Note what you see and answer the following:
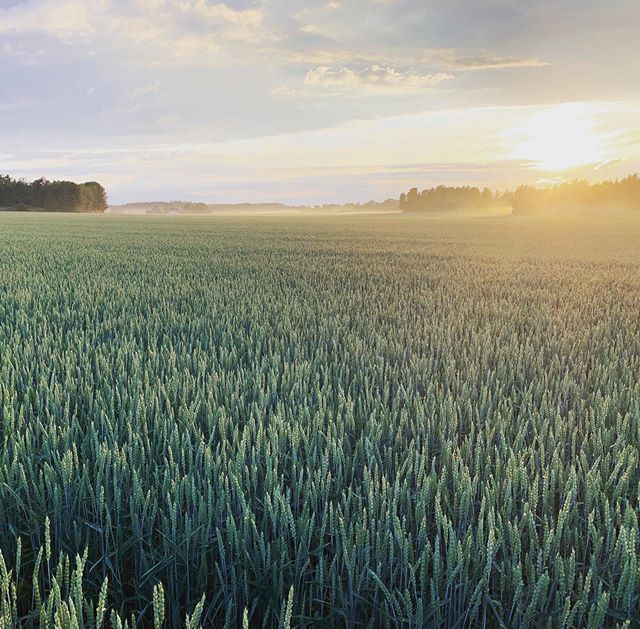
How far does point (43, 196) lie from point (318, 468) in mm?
99877

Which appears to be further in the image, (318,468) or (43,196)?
(43,196)

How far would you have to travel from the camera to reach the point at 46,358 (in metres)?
4.02

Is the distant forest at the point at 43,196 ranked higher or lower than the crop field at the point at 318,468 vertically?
higher

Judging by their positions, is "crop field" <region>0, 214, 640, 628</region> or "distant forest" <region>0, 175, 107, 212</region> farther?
"distant forest" <region>0, 175, 107, 212</region>

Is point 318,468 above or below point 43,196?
below

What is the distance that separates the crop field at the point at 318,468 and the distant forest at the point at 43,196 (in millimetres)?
92673

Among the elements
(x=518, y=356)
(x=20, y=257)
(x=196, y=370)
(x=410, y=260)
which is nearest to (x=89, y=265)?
(x=20, y=257)

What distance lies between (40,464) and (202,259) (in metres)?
10.9

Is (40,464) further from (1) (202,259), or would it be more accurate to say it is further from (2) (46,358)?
(1) (202,259)

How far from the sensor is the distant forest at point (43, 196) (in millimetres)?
86438

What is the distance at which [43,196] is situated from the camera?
8956cm

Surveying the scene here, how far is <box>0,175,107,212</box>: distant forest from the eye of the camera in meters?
86.4

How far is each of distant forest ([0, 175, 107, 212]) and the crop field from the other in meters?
92.7

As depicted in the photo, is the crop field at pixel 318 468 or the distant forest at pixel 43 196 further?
the distant forest at pixel 43 196
